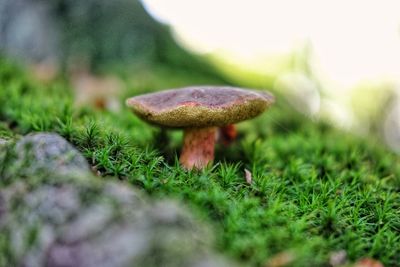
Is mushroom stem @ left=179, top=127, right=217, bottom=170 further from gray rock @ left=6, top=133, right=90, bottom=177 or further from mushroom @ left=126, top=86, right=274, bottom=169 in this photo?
gray rock @ left=6, top=133, right=90, bottom=177

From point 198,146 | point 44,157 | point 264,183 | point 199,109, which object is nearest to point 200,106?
point 199,109

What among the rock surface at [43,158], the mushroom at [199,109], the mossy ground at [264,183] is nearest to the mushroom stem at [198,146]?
the mushroom at [199,109]

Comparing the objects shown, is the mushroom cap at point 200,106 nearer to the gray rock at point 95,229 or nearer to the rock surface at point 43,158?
the rock surface at point 43,158

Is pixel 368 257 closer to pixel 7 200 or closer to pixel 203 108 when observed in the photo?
pixel 203 108

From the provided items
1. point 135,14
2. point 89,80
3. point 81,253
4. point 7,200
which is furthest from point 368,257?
point 135,14

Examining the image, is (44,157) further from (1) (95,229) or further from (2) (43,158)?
(1) (95,229)

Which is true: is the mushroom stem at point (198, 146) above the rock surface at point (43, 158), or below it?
below

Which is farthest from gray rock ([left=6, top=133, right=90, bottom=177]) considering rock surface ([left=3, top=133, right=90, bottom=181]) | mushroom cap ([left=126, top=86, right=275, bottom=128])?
mushroom cap ([left=126, top=86, right=275, bottom=128])
